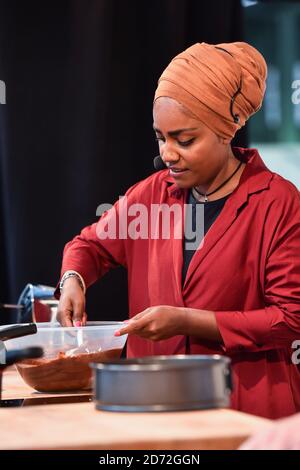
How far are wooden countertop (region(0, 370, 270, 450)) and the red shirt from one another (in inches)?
31.4

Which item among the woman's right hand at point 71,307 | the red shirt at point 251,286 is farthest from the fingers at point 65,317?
the red shirt at point 251,286

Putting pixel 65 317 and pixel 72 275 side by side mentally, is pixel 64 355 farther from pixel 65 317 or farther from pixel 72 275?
pixel 72 275

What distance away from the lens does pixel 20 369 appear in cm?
211

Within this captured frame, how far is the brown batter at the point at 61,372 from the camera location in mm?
2053

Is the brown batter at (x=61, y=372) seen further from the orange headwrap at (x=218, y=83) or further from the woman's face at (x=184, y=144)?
the orange headwrap at (x=218, y=83)

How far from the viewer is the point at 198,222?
7.89 feet

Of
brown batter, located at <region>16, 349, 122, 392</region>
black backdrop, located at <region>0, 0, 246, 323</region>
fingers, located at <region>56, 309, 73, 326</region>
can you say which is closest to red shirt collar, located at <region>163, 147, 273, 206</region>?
fingers, located at <region>56, 309, 73, 326</region>

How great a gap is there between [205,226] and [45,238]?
1.13 meters

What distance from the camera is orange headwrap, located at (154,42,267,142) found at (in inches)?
90.1

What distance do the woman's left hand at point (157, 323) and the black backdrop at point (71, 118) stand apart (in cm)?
134

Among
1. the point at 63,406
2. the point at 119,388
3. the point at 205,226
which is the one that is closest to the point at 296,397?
the point at 205,226

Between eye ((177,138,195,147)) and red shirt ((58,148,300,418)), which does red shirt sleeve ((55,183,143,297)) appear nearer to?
red shirt ((58,148,300,418))
